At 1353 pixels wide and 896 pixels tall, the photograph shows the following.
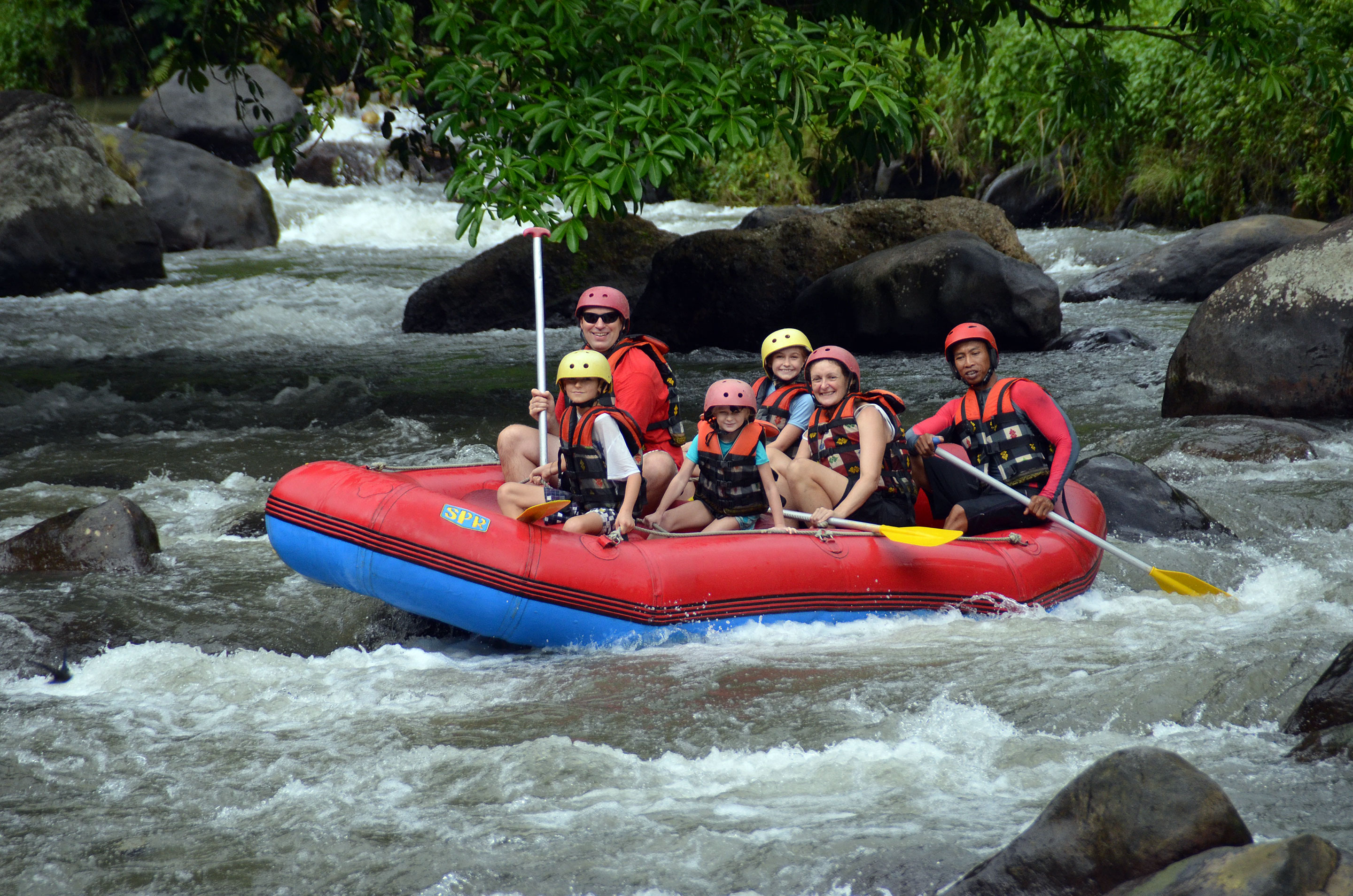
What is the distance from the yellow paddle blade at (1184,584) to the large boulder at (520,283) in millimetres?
7756

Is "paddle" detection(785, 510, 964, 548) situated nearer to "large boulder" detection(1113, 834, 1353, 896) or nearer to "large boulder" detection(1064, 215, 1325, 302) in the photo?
"large boulder" detection(1113, 834, 1353, 896)

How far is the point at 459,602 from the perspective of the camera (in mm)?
4430

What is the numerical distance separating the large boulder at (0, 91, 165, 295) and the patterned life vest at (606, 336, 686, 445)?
996 centimetres

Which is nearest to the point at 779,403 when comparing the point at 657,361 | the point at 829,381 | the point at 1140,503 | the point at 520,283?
the point at 829,381

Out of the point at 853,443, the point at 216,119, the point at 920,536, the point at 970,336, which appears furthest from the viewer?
the point at 216,119

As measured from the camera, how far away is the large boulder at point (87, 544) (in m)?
5.39

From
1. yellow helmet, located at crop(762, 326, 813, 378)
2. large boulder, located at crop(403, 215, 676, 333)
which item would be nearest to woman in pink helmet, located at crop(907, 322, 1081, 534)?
yellow helmet, located at crop(762, 326, 813, 378)

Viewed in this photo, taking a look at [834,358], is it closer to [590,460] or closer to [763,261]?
[590,460]

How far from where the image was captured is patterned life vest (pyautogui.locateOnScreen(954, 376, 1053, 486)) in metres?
5.42

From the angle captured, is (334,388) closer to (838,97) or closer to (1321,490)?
(838,97)

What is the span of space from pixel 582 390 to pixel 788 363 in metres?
1.23

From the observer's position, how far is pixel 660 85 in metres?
6.14

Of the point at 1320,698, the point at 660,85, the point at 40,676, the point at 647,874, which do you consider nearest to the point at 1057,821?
the point at 647,874

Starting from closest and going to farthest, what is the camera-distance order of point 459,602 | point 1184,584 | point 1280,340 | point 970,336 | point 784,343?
point 459,602
point 1184,584
point 970,336
point 784,343
point 1280,340
